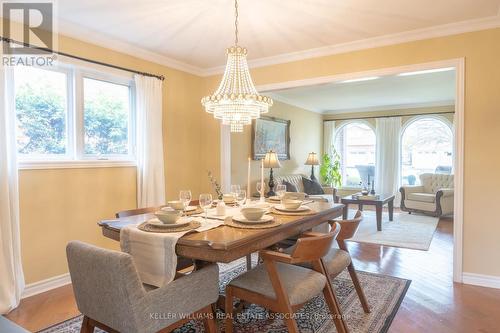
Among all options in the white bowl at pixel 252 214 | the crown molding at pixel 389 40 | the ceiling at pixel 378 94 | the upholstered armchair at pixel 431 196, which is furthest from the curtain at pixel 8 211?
the upholstered armchair at pixel 431 196

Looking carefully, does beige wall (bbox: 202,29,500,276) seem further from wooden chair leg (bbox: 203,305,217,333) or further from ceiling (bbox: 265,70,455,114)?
wooden chair leg (bbox: 203,305,217,333)

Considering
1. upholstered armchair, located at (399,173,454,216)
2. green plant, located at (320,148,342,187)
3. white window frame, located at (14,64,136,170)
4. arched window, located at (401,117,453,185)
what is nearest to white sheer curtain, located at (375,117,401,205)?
arched window, located at (401,117,453,185)

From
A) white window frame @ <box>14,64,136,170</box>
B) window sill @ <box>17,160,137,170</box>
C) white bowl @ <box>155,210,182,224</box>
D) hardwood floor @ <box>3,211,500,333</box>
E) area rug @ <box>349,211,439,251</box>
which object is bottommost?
hardwood floor @ <box>3,211,500,333</box>

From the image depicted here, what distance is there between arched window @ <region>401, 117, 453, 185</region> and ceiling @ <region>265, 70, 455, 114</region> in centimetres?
51

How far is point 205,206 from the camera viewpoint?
2154mm

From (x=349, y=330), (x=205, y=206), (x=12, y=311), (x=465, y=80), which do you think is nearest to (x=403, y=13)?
(x=465, y=80)

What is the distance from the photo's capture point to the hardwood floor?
7.52 feet

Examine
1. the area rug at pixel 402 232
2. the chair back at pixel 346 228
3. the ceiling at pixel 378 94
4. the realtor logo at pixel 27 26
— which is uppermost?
the ceiling at pixel 378 94

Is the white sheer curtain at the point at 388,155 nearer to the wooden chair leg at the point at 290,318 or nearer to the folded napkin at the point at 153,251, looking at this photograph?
the wooden chair leg at the point at 290,318

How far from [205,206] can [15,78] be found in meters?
2.08

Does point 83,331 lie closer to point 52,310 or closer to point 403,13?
point 52,310

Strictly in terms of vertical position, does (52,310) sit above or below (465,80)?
below

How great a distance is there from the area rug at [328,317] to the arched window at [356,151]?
5.57 metres

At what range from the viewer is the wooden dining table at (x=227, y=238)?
156 cm
